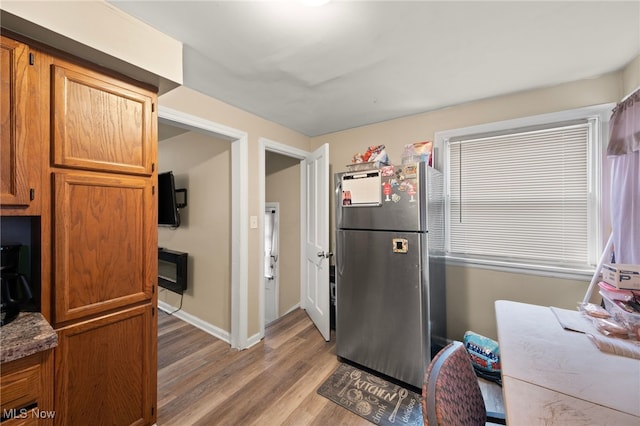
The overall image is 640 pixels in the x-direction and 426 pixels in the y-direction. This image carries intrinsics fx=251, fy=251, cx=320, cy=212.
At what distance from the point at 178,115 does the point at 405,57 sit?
166 centimetres

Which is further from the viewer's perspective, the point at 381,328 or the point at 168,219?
the point at 168,219

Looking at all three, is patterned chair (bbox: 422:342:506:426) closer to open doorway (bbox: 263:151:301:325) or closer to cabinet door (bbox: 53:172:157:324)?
cabinet door (bbox: 53:172:157:324)

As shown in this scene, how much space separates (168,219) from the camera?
3.09 m

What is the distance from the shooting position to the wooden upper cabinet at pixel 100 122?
1151 millimetres

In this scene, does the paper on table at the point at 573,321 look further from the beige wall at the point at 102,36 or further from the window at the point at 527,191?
the beige wall at the point at 102,36

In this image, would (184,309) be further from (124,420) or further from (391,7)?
(391,7)

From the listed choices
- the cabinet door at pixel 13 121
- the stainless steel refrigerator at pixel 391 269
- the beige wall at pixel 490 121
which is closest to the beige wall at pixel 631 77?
the beige wall at pixel 490 121

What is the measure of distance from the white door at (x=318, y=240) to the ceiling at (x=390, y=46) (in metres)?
0.77

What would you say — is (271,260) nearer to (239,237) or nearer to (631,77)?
(239,237)

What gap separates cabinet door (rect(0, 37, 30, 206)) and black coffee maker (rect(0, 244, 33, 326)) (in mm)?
260

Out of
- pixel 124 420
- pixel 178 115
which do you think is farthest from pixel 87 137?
pixel 124 420

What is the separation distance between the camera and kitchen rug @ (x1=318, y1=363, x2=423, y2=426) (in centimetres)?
163

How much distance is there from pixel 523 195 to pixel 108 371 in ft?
9.92

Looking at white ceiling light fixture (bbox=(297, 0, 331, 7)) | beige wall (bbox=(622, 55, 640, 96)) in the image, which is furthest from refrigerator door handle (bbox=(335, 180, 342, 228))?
beige wall (bbox=(622, 55, 640, 96))
